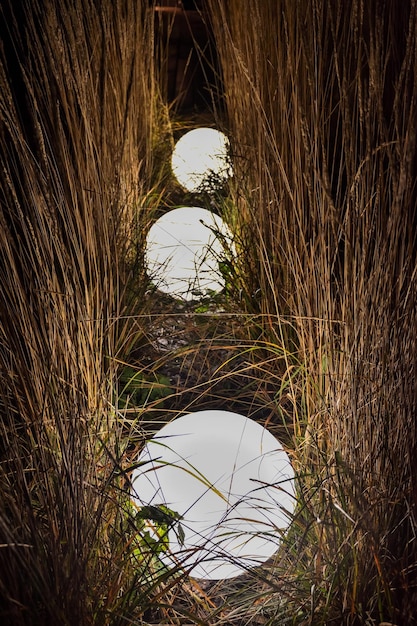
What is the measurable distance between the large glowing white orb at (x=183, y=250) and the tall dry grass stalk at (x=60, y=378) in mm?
80

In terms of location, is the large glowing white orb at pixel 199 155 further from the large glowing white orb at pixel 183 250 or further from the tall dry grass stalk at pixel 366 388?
the tall dry grass stalk at pixel 366 388

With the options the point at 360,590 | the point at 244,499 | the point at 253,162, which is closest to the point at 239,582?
the point at 244,499

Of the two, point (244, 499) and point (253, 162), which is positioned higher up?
point (253, 162)

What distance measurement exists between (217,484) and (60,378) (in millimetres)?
268

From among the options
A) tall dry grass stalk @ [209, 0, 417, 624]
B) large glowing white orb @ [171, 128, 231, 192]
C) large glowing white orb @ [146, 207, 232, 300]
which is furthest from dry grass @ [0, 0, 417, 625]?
large glowing white orb @ [171, 128, 231, 192]

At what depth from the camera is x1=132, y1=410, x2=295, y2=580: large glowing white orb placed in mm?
1072

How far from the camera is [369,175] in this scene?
3.59ft

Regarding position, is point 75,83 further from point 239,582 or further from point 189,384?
point 239,582

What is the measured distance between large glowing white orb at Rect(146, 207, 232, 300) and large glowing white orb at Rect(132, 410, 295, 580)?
68 centimetres

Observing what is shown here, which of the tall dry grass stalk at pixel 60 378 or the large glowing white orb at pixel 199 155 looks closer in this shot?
the tall dry grass stalk at pixel 60 378

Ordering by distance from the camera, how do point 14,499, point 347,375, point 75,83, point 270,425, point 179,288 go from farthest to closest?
point 179,288 < point 270,425 < point 75,83 < point 347,375 < point 14,499

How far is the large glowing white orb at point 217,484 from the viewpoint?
1.07 metres

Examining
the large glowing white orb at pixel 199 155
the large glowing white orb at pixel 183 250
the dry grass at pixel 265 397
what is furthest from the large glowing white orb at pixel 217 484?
the large glowing white orb at pixel 199 155

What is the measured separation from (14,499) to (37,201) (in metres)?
0.44
